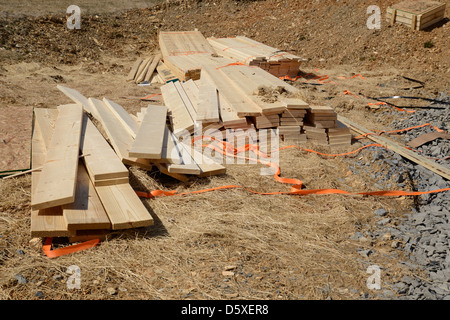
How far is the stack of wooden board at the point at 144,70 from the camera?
10664 millimetres

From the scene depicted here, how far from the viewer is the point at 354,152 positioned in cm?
644

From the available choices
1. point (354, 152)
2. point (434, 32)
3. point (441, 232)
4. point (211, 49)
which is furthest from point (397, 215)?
point (434, 32)

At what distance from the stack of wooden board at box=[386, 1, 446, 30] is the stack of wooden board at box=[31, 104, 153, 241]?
36.0ft

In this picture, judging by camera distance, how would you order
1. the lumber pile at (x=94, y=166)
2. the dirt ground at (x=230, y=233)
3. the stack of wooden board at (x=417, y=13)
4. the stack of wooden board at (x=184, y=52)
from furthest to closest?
the stack of wooden board at (x=417, y=13) < the stack of wooden board at (x=184, y=52) < the lumber pile at (x=94, y=166) < the dirt ground at (x=230, y=233)

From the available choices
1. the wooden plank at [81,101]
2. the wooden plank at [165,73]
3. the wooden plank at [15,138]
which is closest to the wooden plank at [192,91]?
the wooden plank at [165,73]

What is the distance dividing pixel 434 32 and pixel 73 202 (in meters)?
12.2

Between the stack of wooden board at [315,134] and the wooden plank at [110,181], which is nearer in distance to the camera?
the wooden plank at [110,181]

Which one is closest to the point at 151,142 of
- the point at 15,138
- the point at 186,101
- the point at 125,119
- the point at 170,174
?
the point at 170,174

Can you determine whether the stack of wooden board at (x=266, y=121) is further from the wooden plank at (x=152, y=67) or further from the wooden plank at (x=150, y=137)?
the wooden plank at (x=152, y=67)

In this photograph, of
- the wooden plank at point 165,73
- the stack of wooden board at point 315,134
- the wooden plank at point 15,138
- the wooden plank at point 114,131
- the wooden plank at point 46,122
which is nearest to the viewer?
the wooden plank at point 114,131

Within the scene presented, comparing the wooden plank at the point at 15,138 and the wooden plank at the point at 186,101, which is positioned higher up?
the wooden plank at the point at 186,101

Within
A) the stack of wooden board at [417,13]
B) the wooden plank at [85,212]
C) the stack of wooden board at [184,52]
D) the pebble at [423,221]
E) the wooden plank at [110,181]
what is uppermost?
the stack of wooden board at [417,13]

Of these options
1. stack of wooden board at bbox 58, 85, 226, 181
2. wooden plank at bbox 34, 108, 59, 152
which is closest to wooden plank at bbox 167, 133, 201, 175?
stack of wooden board at bbox 58, 85, 226, 181

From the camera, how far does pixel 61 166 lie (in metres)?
4.28
